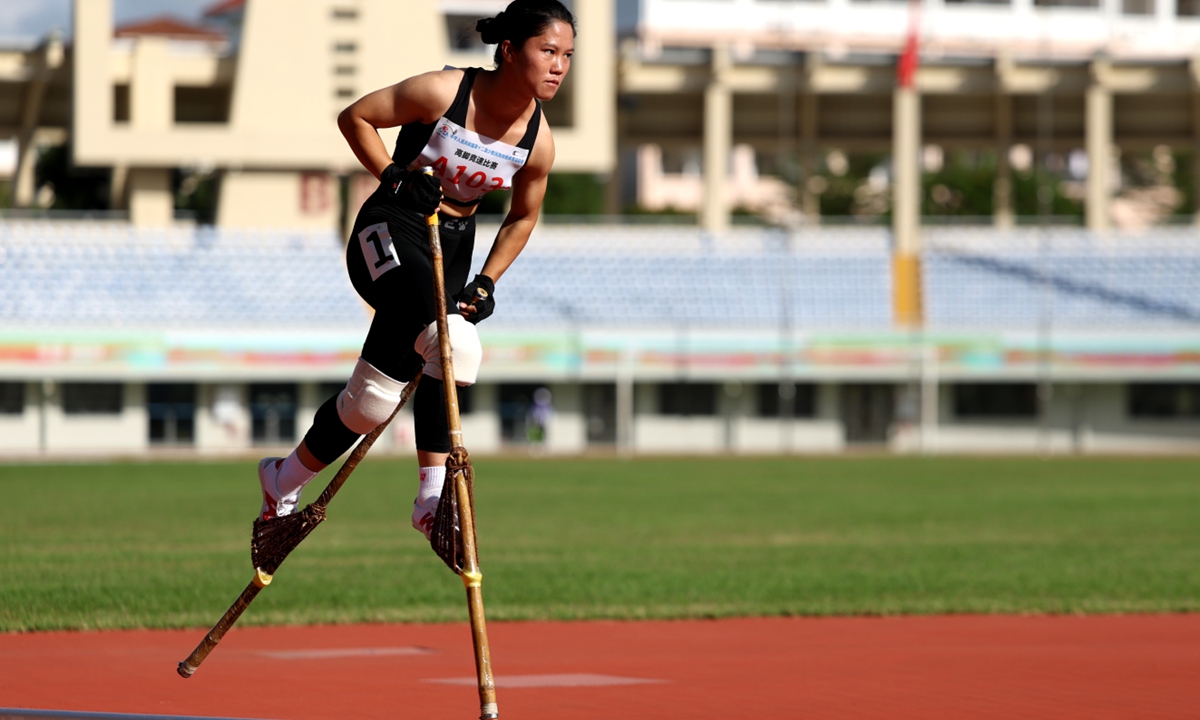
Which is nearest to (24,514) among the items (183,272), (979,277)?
(183,272)

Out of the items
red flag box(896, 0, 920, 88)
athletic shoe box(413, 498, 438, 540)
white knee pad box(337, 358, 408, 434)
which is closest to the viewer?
white knee pad box(337, 358, 408, 434)

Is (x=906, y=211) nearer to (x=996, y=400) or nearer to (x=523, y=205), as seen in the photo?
(x=996, y=400)

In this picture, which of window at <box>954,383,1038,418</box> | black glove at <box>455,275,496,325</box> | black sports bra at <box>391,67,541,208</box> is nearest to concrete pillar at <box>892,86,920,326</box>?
window at <box>954,383,1038,418</box>

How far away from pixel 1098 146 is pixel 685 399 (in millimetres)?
17832

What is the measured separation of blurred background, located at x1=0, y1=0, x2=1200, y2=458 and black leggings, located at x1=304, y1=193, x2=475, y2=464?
4199cm

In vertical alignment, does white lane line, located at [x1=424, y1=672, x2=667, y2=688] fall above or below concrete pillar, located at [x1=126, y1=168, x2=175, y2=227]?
below

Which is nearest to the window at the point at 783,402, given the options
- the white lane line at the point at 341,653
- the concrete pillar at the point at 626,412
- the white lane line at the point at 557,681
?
the concrete pillar at the point at 626,412

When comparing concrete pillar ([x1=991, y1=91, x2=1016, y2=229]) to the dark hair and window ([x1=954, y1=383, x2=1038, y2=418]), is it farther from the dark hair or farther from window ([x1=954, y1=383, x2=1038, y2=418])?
the dark hair

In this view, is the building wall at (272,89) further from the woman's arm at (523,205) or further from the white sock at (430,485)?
the white sock at (430,485)

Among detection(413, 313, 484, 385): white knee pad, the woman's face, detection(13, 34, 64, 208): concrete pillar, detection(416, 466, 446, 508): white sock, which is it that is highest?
detection(13, 34, 64, 208): concrete pillar

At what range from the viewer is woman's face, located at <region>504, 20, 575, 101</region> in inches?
259

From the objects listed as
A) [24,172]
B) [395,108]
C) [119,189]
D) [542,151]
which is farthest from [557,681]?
[24,172]

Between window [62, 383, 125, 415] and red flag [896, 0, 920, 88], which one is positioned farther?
red flag [896, 0, 920, 88]

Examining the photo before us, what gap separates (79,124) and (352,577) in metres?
39.8
